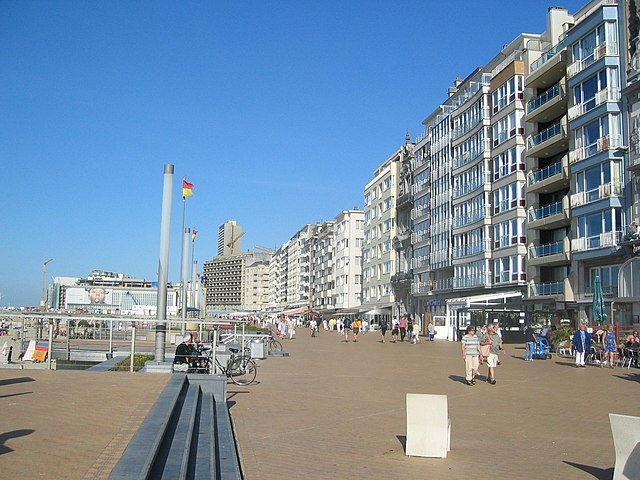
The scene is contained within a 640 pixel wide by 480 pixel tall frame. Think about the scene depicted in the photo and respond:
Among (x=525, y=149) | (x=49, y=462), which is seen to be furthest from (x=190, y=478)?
(x=525, y=149)

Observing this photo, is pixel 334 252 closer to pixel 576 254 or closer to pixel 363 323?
pixel 363 323

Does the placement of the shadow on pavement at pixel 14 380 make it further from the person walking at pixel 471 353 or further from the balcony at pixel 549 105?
the balcony at pixel 549 105

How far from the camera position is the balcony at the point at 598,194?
38.3 m

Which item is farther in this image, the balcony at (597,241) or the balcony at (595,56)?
the balcony at (595,56)

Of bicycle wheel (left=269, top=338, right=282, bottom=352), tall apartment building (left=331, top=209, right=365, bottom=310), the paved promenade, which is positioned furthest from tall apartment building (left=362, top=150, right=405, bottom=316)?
the paved promenade

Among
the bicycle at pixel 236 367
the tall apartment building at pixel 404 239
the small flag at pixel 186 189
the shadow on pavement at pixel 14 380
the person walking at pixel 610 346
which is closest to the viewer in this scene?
the shadow on pavement at pixel 14 380

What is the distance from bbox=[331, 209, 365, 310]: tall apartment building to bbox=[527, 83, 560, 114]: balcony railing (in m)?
66.6

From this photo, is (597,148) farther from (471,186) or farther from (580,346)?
(471,186)

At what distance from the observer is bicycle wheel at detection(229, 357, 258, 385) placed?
18172mm

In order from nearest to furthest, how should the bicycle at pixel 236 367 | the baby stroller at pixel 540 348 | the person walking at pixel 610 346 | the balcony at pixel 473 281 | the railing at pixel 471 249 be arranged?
the bicycle at pixel 236 367
the person walking at pixel 610 346
the baby stroller at pixel 540 348
the balcony at pixel 473 281
the railing at pixel 471 249

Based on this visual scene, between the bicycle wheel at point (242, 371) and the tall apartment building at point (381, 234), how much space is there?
66024mm

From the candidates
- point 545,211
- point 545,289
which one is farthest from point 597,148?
point 545,289

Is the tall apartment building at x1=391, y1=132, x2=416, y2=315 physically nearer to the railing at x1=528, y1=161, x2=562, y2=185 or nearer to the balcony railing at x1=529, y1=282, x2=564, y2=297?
the balcony railing at x1=529, y1=282, x2=564, y2=297

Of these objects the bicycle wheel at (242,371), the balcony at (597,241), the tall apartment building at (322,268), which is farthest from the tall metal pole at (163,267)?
the tall apartment building at (322,268)
